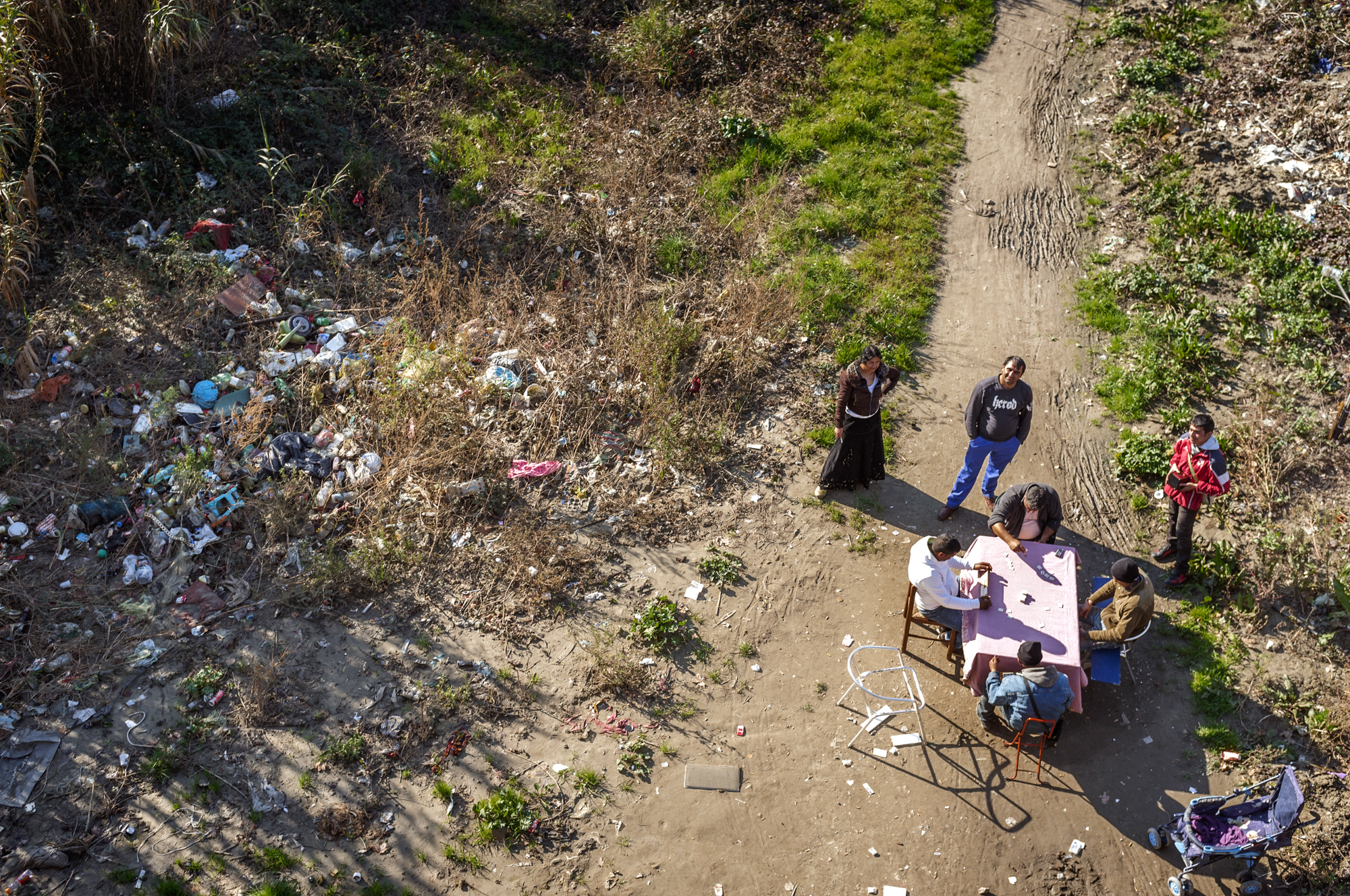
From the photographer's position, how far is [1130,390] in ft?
27.5

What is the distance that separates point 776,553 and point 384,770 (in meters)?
3.53

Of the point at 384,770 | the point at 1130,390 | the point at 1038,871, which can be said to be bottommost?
the point at 384,770

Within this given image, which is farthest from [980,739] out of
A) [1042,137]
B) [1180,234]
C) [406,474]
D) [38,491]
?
[1042,137]

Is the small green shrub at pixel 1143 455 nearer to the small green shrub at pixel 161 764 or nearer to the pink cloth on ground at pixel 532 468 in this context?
the pink cloth on ground at pixel 532 468

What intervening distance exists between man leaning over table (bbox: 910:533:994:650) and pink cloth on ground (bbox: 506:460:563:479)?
3.40 meters

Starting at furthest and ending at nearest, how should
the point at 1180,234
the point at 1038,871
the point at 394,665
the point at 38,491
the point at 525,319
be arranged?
1. the point at 1180,234
2. the point at 525,319
3. the point at 38,491
4. the point at 394,665
5. the point at 1038,871

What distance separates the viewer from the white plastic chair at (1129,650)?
6.09 meters

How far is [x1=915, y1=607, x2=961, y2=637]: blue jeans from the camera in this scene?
243 inches

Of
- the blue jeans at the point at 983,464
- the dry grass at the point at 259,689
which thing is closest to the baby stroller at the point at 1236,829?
the blue jeans at the point at 983,464

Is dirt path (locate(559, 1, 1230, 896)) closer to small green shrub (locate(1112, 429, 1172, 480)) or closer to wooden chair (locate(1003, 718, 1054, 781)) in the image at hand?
wooden chair (locate(1003, 718, 1054, 781))

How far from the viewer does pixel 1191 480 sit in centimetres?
660

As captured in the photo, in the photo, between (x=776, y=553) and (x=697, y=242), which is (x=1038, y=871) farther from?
(x=697, y=242)

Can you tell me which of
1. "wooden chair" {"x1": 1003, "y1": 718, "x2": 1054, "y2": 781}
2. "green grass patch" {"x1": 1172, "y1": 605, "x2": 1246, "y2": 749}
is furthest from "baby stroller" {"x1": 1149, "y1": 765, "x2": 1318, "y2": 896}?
"wooden chair" {"x1": 1003, "y1": 718, "x2": 1054, "y2": 781}

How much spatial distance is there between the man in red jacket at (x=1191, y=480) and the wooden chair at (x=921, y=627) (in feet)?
6.72
